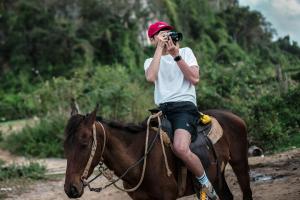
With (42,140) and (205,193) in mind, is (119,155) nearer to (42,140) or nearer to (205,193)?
(205,193)

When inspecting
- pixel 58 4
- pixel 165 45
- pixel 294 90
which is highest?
pixel 58 4

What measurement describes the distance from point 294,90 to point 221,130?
856cm

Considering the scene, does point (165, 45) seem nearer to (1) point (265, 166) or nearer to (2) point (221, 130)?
(2) point (221, 130)

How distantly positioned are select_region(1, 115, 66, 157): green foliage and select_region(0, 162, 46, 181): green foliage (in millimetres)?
2963

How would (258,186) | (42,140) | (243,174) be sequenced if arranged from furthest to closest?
(42,140) → (258,186) → (243,174)

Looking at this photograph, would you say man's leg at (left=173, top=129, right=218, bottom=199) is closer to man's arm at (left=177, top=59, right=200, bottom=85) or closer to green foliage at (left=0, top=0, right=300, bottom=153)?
man's arm at (left=177, top=59, right=200, bottom=85)

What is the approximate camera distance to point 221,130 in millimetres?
4840

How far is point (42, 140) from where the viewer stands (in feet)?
48.2

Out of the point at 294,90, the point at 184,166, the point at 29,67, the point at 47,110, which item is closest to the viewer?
the point at 184,166

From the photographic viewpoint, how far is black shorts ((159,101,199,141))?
420cm

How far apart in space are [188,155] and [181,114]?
39 cm

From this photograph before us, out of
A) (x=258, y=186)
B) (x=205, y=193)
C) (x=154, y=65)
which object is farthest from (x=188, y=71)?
(x=258, y=186)

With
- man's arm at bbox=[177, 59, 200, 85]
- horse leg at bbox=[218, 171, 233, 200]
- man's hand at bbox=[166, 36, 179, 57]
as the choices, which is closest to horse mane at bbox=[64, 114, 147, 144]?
man's arm at bbox=[177, 59, 200, 85]

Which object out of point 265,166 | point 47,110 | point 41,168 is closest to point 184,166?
point 265,166
